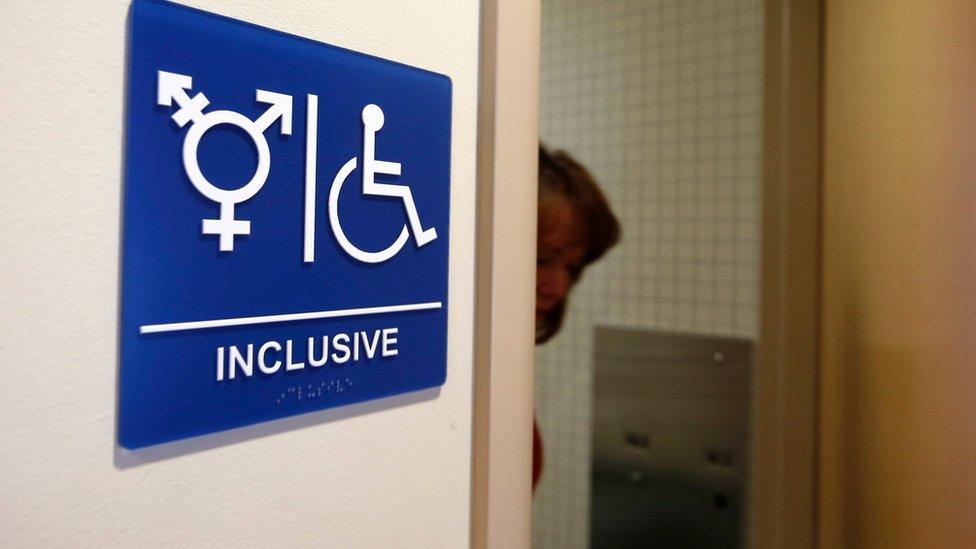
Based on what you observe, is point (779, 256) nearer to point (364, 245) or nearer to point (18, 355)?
point (364, 245)

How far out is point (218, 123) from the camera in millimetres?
413

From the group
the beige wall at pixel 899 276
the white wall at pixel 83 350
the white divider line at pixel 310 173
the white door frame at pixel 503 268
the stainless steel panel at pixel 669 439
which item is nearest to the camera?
the white wall at pixel 83 350

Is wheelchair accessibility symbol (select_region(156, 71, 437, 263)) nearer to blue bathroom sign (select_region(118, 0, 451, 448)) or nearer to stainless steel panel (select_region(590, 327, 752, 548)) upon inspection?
blue bathroom sign (select_region(118, 0, 451, 448))

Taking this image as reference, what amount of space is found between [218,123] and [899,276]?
975mm

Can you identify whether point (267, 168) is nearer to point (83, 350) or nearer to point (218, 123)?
point (218, 123)

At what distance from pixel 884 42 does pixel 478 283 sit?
801 mm

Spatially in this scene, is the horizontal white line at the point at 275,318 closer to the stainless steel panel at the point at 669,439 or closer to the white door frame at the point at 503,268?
the white door frame at the point at 503,268

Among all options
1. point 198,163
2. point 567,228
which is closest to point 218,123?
point 198,163

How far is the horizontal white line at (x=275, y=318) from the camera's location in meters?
0.39

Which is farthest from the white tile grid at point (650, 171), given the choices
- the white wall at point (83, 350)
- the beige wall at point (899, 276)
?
the white wall at point (83, 350)

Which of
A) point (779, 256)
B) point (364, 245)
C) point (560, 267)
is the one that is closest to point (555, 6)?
point (560, 267)

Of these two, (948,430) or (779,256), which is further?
(779,256)

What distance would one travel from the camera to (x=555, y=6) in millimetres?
1446

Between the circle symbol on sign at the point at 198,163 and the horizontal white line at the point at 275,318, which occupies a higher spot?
the circle symbol on sign at the point at 198,163
